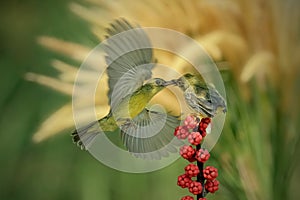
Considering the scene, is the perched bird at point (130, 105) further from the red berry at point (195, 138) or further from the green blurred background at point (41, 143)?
the red berry at point (195, 138)

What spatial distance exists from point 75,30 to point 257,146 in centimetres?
69

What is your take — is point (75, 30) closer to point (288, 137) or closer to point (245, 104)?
point (245, 104)

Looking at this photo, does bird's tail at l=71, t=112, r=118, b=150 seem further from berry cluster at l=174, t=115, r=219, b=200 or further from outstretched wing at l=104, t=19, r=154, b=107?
berry cluster at l=174, t=115, r=219, b=200

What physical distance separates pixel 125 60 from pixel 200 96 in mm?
258

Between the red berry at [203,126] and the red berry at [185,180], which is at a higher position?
the red berry at [203,126]

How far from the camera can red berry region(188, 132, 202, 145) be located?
144 cm

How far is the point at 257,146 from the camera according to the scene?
1740mm

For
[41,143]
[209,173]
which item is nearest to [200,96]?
[209,173]

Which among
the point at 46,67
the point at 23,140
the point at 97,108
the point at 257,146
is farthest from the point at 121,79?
the point at 257,146

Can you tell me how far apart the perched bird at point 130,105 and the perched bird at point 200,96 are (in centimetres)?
8

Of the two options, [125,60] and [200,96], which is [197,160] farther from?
[125,60]

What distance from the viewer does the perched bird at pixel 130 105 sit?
165 centimetres

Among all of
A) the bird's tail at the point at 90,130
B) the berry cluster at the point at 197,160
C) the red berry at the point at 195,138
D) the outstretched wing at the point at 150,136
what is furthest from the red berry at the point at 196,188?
the bird's tail at the point at 90,130

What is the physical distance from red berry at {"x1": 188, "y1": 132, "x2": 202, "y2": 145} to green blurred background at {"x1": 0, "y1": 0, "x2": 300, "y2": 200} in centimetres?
25
